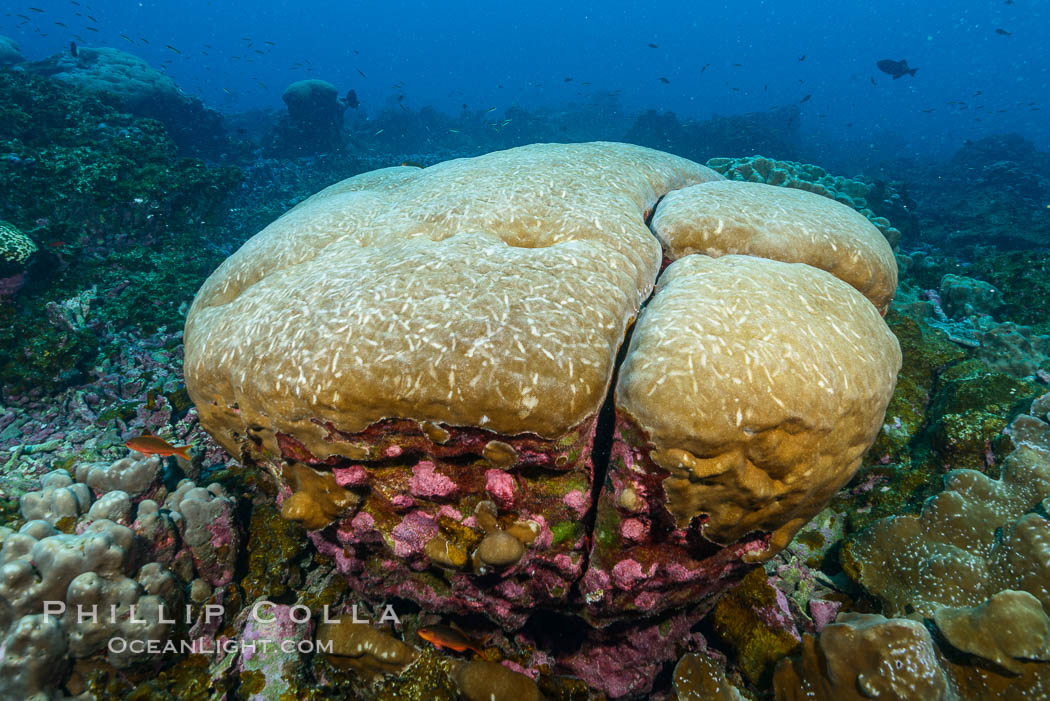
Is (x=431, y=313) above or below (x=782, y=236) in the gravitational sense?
above

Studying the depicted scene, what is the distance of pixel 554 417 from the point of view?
123 inches

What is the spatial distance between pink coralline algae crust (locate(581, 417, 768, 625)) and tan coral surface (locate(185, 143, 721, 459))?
563mm

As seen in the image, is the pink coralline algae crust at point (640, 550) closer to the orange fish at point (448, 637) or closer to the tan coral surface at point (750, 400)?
the tan coral surface at point (750, 400)

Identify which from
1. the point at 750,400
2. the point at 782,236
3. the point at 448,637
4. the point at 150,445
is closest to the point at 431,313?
the point at 750,400

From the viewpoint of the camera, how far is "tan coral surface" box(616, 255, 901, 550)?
9.91 feet

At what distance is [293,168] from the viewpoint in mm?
20922

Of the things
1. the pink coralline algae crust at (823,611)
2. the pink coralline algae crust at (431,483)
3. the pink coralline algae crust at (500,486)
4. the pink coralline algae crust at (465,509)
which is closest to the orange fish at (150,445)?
the pink coralline algae crust at (465,509)

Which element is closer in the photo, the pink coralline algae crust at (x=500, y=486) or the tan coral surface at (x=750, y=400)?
the tan coral surface at (x=750, y=400)

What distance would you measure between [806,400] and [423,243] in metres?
3.68

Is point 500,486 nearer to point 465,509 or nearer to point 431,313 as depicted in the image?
point 465,509

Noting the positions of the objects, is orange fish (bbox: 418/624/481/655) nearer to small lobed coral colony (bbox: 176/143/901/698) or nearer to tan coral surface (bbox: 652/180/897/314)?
small lobed coral colony (bbox: 176/143/901/698)

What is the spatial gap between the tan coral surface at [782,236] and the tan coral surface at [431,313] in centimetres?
66

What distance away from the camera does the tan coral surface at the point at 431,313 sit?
316 cm

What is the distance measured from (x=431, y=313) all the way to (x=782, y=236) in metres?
4.24
